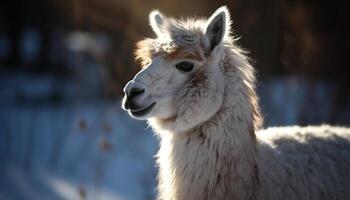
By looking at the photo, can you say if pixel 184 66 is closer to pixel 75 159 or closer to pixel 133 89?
pixel 133 89

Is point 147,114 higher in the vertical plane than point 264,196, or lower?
Result: higher

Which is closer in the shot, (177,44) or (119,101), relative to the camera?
(177,44)

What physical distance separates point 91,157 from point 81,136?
48.1 inches

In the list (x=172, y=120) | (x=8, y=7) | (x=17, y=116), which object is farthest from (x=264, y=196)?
(x=8, y=7)

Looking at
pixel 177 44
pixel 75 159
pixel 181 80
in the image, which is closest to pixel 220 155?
pixel 181 80

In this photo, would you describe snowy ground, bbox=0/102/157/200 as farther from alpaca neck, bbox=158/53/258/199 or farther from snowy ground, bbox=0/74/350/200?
alpaca neck, bbox=158/53/258/199

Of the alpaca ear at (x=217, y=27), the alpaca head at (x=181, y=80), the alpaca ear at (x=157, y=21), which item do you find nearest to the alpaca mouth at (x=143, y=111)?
the alpaca head at (x=181, y=80)

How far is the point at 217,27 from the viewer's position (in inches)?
144

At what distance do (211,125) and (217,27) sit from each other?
0.69 m

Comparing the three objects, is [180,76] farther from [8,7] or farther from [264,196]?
[8,7]

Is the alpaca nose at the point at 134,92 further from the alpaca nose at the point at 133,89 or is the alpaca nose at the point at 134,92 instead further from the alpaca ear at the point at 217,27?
the alpaca ear at the point at 217,27

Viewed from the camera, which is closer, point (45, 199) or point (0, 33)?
point (45, 199)

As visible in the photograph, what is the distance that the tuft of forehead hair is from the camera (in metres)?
3.58

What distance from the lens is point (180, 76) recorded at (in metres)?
3.59
